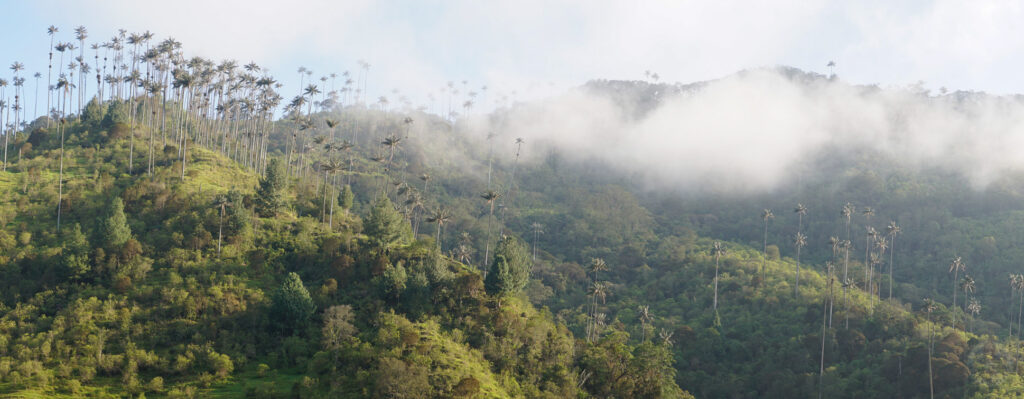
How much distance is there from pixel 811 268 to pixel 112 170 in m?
171

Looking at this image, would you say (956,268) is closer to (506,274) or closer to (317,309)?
(506,274)

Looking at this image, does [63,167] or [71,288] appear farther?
[63,167]

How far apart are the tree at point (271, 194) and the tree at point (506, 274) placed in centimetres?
3958

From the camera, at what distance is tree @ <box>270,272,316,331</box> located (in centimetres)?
9181

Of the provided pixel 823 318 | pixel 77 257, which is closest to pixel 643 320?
pixel 823 318

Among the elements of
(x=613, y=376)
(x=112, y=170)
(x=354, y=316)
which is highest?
(x=112, y=170)

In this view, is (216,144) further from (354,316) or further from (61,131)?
(354,316)

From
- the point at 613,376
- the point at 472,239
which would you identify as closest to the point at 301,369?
the point at 613,376

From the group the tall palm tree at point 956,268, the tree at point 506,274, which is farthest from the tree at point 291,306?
the tall palm tree at point 956,268

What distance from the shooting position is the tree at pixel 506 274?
102 metres

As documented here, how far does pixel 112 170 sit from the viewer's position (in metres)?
130

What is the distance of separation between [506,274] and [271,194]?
4471 centimetres

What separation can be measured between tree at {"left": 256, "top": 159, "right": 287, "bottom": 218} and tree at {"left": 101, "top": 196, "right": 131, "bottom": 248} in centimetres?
2143

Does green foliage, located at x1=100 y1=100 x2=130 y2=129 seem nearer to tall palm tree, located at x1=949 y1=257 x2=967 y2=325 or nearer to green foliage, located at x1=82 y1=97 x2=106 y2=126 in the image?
green foliage, located at x1=82 y1=97 x2=106 y2=126
